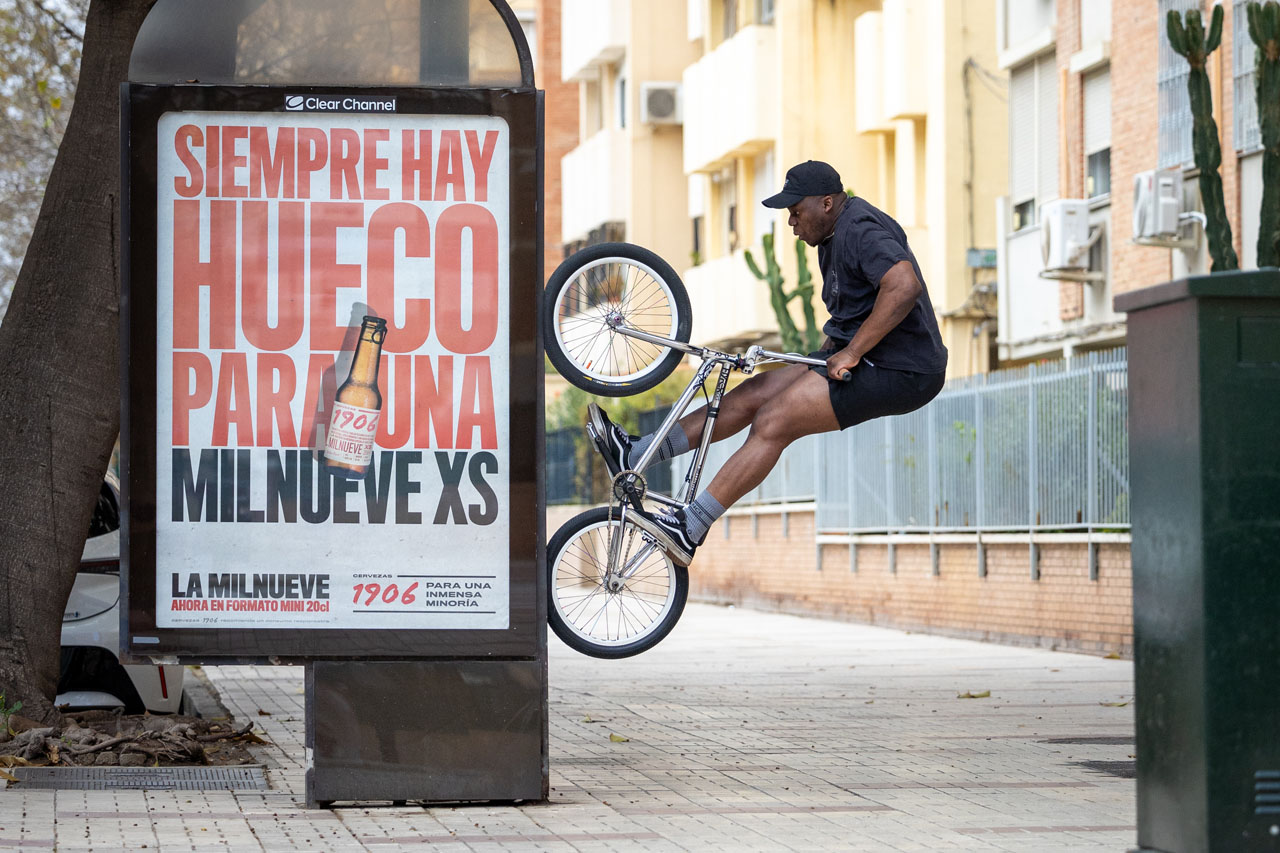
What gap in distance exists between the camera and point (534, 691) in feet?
26.9

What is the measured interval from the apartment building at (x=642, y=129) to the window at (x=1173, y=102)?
1855cm

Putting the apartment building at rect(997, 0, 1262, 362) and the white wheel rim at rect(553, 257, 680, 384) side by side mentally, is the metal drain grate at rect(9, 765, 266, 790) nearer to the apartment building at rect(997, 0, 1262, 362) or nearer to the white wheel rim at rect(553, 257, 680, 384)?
the white wheel rim at rect(553, 257, 680, 384)

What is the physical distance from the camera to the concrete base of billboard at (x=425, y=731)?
8070 millimetres

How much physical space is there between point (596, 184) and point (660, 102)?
393cm

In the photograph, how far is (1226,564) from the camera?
18.5ft

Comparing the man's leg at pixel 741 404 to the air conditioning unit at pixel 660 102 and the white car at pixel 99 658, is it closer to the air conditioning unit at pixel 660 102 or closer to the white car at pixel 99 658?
the white car at pixel 99 658

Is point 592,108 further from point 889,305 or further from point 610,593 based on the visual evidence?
point 889,305

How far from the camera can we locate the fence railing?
1859cm

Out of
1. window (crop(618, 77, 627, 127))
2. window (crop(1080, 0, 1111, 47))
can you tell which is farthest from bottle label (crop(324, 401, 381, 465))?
window (crop(618, 77, 627, 127))

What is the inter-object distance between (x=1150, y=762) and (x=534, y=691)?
3066 millimetres

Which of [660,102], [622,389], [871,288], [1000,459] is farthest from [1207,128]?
[660,102]

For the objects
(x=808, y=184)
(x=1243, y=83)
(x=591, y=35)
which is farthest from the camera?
(x=591, y=35)

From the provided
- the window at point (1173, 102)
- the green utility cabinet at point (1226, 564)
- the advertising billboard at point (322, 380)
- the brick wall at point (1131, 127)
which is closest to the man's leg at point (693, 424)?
the advertising billboard at point (322, 380)

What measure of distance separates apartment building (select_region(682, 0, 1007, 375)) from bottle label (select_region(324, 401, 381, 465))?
21.9 meters
